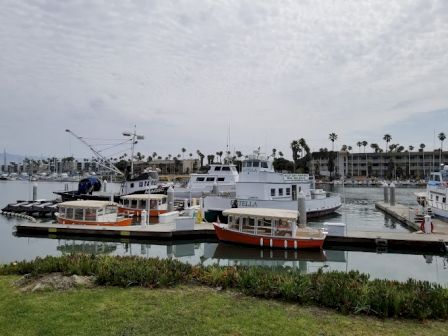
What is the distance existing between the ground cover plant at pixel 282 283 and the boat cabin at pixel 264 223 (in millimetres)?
12374

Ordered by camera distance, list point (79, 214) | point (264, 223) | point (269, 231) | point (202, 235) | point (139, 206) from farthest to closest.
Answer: point (139, 206) < point (79, 214) < point (202, 235) < point (264, 223) < point (269, 231)

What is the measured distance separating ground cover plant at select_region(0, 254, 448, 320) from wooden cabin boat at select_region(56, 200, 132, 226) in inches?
711

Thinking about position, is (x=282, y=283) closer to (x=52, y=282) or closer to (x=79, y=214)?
(x=52, y=282)

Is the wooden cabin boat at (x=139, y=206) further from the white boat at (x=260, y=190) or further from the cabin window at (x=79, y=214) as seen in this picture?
the cabin window at (x=79, y=214)

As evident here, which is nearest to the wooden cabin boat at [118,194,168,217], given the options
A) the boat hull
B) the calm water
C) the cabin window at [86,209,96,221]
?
the boat hull

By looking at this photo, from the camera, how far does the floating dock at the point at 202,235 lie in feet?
78.0

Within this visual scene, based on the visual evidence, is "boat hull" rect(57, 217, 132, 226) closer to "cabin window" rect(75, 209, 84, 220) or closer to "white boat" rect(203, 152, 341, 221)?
"cabin window" rect(75, 209, 84, 220)

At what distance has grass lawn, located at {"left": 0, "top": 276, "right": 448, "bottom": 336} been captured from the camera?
7480mm

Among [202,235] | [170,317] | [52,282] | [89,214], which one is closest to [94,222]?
[89,214]

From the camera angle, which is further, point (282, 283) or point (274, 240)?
point (274, 240)

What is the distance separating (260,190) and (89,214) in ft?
48.3

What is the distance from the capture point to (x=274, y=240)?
23.8 metres

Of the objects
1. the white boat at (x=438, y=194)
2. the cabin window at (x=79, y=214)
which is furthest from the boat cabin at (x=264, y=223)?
the white boat at (x=438, y=194)

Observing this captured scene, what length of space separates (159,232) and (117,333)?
793 inches
